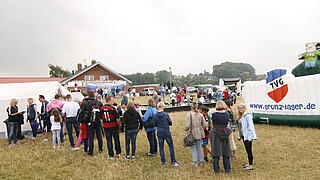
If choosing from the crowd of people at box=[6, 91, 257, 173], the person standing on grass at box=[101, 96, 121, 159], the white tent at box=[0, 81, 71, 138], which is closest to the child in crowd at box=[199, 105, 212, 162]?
the crowd of people at box=[6, 91, 257, 173]

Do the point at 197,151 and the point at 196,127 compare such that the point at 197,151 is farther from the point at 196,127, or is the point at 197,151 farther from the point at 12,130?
the point at 12,130

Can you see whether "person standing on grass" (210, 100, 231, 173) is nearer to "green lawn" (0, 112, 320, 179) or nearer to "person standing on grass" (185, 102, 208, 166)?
"green lawn" (0, 112, 320, 179)

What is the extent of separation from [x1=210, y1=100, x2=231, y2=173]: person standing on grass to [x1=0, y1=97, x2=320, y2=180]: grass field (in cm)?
34

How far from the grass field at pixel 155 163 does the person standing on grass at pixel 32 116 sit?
4.05 feet

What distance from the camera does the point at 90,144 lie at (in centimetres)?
647

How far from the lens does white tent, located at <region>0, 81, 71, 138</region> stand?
9625 millimetres

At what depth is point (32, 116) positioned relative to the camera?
865 centimetres

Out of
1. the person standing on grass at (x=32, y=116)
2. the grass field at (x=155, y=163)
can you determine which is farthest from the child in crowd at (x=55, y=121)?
the person standing on grass at (x=32, y=116)

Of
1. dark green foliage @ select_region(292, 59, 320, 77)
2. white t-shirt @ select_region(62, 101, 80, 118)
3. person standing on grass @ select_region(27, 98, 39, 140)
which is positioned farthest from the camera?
dark green foliage @ select_region(292, 59, 320, 77)

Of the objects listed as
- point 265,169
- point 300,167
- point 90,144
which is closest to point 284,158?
point 300,167

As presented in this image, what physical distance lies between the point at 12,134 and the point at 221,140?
7.15 meters

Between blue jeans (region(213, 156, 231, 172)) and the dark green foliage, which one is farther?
the dark green foliage

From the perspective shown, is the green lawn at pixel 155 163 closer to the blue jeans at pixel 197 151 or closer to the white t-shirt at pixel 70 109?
the blue jeans at pixel 197 151

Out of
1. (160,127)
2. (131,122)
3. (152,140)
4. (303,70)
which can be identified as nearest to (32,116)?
(131,122)
